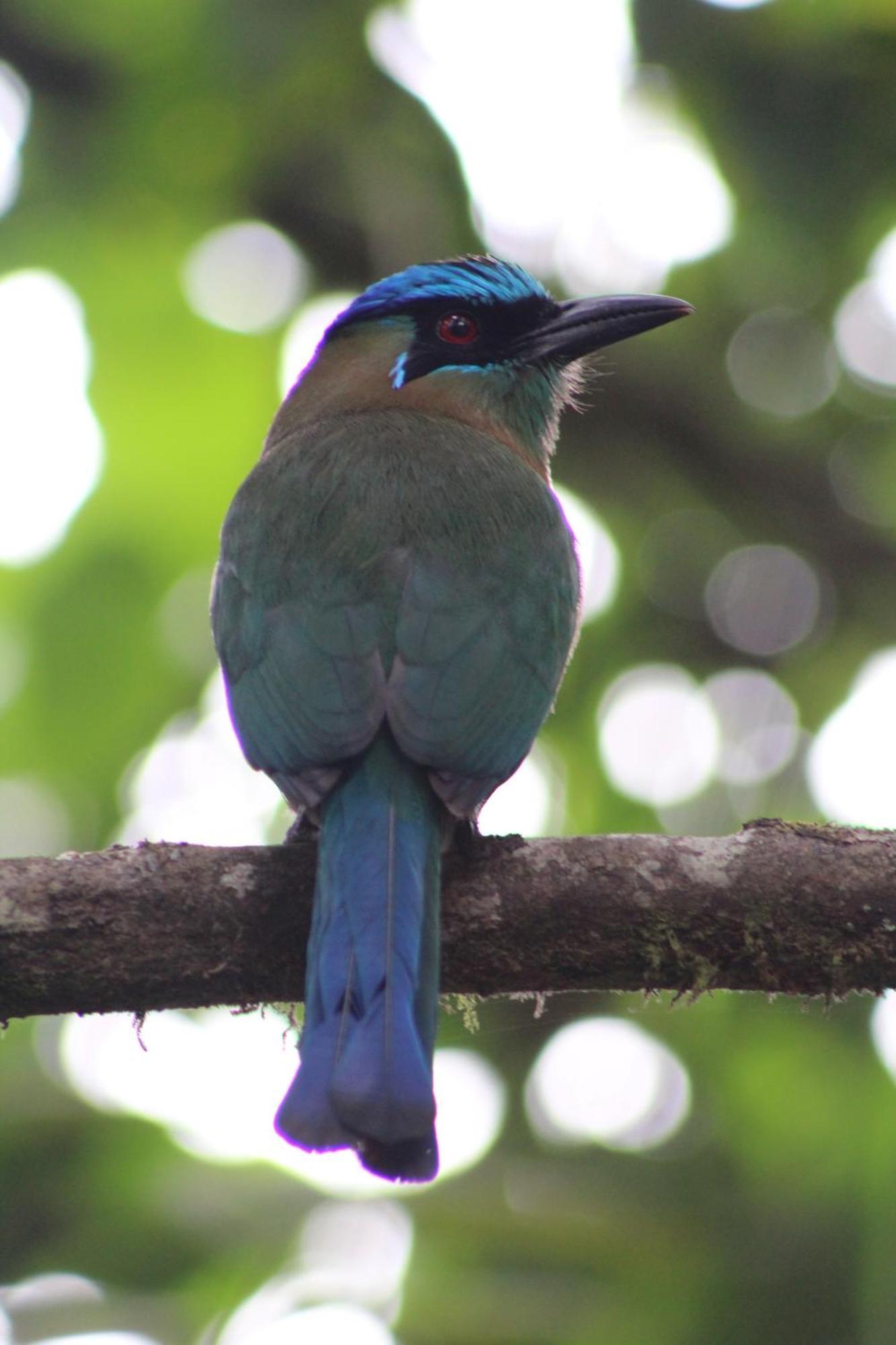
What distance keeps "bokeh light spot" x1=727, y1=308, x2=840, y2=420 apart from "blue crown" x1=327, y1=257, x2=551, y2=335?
1.88 m

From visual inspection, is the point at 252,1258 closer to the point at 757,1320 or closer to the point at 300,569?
the point at 757,1320

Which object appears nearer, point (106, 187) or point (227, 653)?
point (227, 653)

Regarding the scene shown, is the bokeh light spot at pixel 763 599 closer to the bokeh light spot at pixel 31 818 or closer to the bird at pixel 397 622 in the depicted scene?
the bird at pixel 397 622

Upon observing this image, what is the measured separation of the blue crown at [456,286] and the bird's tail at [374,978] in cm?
185

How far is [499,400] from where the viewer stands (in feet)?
15.4

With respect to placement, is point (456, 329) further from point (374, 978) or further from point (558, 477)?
point (374, 978)

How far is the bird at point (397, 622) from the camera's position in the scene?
114 inches

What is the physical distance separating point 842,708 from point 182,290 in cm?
274

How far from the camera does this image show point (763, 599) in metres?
6.48

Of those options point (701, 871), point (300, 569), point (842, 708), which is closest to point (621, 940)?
point (701, 871)

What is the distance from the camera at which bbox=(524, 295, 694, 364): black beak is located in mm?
4805

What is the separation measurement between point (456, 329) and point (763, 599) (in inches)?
86.3

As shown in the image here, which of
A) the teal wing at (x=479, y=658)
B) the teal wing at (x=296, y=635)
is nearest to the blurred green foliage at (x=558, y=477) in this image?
the teal wing at (x=479, y=658)

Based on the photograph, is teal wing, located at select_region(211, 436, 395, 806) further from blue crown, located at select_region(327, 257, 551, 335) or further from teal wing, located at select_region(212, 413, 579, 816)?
blue crown, located at select_region(327, 257, 551, 335)
